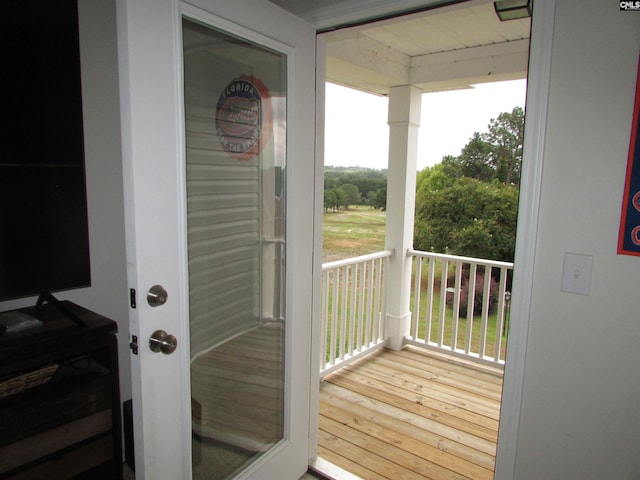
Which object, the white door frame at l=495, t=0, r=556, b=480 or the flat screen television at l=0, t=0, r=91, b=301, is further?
the flat screen television at l=0, t=0, r=91, b=301

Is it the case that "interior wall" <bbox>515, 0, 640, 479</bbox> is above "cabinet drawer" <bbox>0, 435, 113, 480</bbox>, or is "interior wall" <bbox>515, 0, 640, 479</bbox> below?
above

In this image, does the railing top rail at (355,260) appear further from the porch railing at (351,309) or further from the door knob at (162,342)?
the door knob at (162,342)

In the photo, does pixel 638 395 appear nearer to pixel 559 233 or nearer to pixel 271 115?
pixel 559 233

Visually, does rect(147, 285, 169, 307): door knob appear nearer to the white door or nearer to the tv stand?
the white door

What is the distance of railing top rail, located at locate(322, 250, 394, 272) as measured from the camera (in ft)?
9.56

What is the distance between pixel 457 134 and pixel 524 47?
0.87 metres

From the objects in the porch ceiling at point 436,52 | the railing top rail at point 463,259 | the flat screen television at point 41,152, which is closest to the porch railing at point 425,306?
the railing top rail at point 463,259

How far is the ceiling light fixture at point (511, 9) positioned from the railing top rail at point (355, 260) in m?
1.83

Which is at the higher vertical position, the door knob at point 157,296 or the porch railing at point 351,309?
the door knob at point 157,296

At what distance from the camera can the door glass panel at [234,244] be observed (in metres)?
1.36

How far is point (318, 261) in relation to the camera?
1.86 m

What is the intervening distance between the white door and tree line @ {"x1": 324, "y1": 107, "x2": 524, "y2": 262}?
164cm

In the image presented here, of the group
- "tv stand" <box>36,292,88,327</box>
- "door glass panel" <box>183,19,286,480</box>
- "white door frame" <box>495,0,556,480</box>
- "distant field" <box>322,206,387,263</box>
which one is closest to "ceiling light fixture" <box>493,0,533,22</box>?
"white door frame" <box>495,0,556,480</box>

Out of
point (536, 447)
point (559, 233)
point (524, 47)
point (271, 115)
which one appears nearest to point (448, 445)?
point (536, 447)
